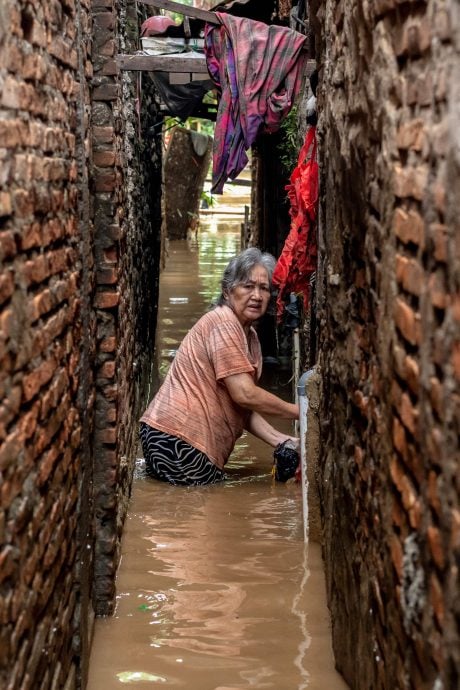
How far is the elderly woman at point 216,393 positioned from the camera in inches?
262

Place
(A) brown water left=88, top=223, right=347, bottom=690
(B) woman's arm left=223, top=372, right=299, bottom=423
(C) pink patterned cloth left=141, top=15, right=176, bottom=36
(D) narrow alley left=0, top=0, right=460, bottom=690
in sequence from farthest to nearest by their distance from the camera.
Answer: (C) pink patterned cloth left=141, top=15, right=176, bottom=36 < (B) woman's arm left=223, top=372, right=299, bottom=423 < (A) brown water left=88, top=223, right=347, bottom=690 < (D) narrow alley left=0, top=0, right=460, bottom=690

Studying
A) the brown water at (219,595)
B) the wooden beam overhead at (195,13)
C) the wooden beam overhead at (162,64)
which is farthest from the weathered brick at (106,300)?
the wooden beam overhead at (195,13)

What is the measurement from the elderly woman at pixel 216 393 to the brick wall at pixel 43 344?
95.7 inches

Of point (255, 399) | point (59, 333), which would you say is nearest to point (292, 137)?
point (255, 399)

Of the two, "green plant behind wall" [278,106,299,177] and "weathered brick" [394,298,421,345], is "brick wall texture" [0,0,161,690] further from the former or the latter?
"green plant behind wall" [278,106,299,177]

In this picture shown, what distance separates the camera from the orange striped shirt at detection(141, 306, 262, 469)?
6.68 m

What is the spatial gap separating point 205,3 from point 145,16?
1224 centimetres

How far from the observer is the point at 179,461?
681 cm

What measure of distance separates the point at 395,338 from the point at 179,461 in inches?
169

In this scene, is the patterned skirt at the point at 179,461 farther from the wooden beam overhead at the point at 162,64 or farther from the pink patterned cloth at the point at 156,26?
the pink patterned cloth at the point at 156,26

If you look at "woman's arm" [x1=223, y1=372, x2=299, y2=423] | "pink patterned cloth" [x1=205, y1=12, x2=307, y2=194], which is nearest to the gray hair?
"woman's arm" [x1=223, y1=372, x2=299, y2=423]

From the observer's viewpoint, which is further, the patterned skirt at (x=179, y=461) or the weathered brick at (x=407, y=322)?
the patterned skirt at (x=179, y=461)

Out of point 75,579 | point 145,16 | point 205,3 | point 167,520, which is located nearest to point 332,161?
point 75,579

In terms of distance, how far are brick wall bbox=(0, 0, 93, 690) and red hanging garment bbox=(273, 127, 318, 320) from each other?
1938 millimetres
